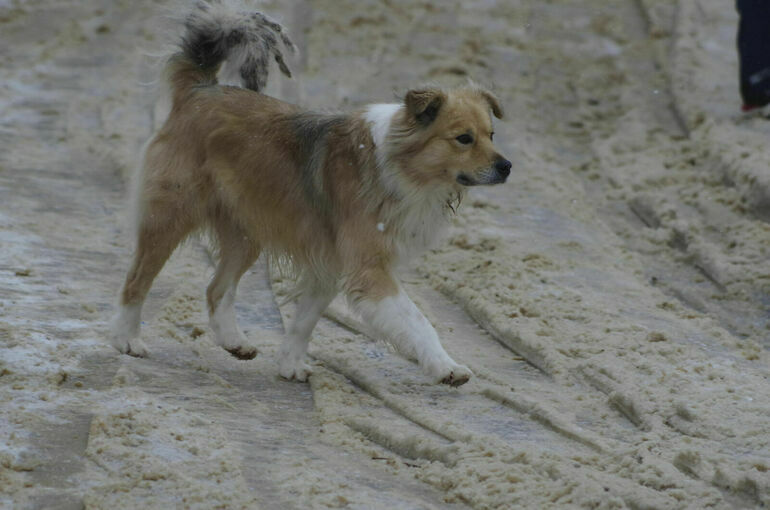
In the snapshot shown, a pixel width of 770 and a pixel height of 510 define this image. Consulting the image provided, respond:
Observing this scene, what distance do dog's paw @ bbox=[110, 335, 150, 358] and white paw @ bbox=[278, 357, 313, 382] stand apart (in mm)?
753

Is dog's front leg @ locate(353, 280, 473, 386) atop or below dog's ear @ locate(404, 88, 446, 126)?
below

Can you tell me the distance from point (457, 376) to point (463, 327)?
1.33 m

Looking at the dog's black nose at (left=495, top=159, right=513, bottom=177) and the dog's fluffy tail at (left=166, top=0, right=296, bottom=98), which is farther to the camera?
the dog's fluffy tail at (left=166, top=0, right=296, bottom=98)

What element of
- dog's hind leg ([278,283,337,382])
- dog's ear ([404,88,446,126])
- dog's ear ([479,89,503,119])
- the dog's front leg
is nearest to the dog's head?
dog's ear ([404,88,446,126])

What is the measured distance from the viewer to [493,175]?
5918mm

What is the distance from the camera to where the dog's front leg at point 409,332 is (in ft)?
18.8

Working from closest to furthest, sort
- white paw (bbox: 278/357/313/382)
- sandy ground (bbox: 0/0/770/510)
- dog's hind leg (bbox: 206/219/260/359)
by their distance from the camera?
sandy ground (bbox: 0/0/770/510) < white paw (bbox: 278/357/313/382) < dog's hind leg (bbox: 206/219/260/359)

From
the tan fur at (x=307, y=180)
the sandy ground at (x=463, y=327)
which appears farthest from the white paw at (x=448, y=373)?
the tan fur at (x=307, y=180)

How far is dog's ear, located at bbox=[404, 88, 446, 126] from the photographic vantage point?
19.5 feet

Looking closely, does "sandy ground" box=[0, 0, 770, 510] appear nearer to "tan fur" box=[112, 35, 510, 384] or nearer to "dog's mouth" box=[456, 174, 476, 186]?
"tan fur" box=[112, 35, 510, 384]

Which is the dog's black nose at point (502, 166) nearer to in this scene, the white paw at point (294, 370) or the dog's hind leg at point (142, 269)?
the white paw at point (294, 370)

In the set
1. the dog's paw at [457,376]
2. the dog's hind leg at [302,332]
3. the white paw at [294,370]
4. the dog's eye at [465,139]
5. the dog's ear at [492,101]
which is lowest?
the white paw at [294,370]

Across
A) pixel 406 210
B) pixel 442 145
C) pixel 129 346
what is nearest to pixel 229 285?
pixel 129 346

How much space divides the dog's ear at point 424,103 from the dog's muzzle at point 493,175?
36 cm
